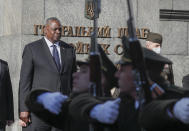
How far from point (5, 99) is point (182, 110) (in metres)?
6.58

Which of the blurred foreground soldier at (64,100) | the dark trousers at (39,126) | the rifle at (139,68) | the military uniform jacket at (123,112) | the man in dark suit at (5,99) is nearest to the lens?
the rifle at (139,68)

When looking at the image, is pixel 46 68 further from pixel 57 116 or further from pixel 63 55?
pixel 57 116

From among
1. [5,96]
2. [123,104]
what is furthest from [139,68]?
[5,96]

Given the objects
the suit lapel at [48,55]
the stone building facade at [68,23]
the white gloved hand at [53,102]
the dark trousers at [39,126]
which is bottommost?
the dark trousers at [39,126]

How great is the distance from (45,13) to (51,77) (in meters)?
3.73

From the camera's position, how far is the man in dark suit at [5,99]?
33.0 ft

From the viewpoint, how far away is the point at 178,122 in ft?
13.5

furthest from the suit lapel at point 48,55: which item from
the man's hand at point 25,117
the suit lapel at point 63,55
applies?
the man's hand at point 25,117

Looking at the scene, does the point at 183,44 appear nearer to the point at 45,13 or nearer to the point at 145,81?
the point at 45,13

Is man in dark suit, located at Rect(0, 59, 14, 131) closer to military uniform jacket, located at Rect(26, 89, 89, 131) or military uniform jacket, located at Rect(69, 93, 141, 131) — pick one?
military uniform jacket, located at Rect(26, 89, 89, 131)

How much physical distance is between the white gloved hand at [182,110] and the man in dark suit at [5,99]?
6.42 metres

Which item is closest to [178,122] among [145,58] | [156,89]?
[156,89]

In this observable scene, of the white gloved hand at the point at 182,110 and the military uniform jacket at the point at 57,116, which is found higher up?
the white gloved hand at the point at 182,110

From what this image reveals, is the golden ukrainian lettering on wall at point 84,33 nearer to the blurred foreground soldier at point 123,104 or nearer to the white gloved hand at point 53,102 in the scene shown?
the white gloved hand at point 53,102
